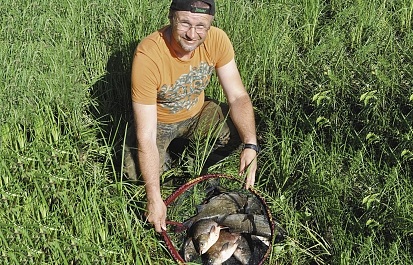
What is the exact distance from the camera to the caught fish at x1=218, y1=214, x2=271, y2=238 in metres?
3.39

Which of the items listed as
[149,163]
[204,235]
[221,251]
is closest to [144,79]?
[149,163]

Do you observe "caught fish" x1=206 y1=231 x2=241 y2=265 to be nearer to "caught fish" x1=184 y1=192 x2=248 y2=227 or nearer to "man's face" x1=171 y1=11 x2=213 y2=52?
"caught fish" x1=184 y1=192 x2=248 y2=227

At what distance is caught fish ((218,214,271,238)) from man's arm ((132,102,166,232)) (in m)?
0.42

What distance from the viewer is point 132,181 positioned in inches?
143

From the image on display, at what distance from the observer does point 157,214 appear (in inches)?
123

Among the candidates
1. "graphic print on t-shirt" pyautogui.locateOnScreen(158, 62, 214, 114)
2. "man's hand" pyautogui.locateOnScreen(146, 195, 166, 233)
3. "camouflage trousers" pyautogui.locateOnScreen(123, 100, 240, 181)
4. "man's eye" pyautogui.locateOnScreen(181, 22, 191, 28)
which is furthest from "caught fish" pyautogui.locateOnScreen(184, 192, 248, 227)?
"man's eye" pyautogui.locateOnScreen(181, 22, 191, 28)

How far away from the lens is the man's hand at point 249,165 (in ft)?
11.3

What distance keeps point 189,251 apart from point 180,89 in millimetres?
890

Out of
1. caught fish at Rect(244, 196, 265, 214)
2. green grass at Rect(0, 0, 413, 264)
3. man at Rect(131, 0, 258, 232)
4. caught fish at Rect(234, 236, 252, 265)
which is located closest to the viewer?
green grass at Rect(0, 0, 413, 264)

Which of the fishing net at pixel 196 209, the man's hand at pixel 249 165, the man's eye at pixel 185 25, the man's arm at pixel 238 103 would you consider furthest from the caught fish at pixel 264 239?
the man's eye at pixel 185 25

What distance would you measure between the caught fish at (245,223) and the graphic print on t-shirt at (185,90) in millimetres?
723

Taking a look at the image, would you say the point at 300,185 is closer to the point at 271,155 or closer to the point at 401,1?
the point at 271,155

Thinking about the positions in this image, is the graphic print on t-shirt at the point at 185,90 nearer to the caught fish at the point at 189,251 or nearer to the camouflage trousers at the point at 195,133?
the camouflage trousers at the point at 195,133

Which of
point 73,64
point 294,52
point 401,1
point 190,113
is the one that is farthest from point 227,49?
point 401,1
